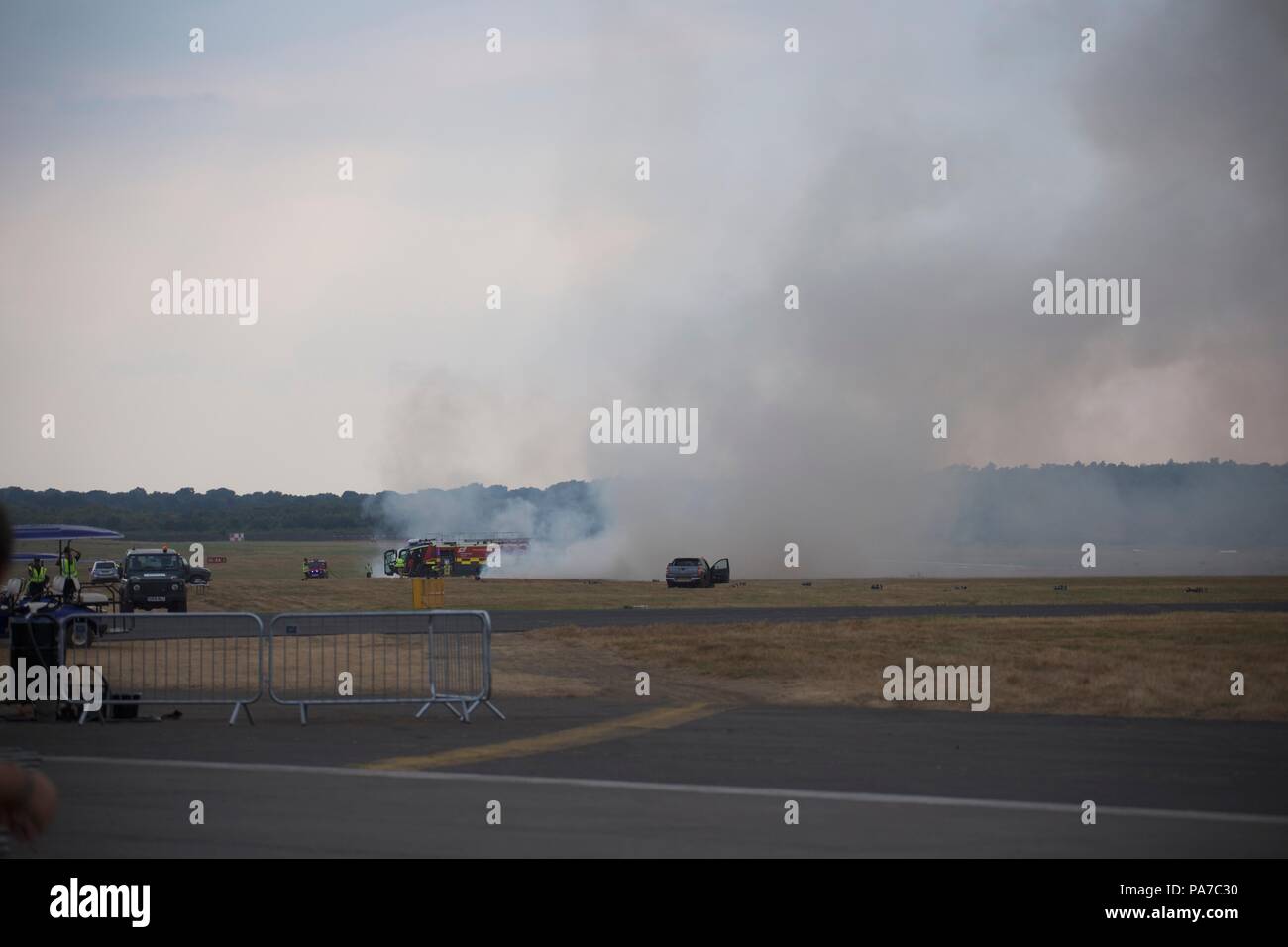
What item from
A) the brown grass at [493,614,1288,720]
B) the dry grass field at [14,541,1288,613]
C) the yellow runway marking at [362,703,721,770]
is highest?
the yellow runway marking at [362,703,721,770]

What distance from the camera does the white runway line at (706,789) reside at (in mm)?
10000

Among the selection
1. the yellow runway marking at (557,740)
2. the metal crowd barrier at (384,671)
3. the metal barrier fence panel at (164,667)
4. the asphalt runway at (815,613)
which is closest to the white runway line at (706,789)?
the yellow runway marking at (557,740)

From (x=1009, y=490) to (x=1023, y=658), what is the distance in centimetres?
13857

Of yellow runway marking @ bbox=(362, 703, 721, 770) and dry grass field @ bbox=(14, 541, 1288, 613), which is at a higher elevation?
yellow runway marking @ bbox=(362, 703, 721, 770)

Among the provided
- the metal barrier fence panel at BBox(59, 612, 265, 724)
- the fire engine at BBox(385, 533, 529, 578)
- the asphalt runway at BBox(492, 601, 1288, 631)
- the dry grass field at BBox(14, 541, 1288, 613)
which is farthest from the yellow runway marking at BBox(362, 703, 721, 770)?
the fire engine at BBox(385, 533, 529, 578)

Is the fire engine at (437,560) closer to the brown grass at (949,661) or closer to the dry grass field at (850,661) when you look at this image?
the dry grass field at (850,661)

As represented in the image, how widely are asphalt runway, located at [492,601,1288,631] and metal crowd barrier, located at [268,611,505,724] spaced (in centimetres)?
712

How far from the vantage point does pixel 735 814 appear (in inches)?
391

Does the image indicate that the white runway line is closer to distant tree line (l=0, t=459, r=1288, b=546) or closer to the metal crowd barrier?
the metal crowd barrier

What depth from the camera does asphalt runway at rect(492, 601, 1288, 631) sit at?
33.7 m

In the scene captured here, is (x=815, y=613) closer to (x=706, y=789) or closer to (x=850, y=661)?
(x=850, y=661)

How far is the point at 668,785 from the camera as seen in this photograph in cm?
1120
